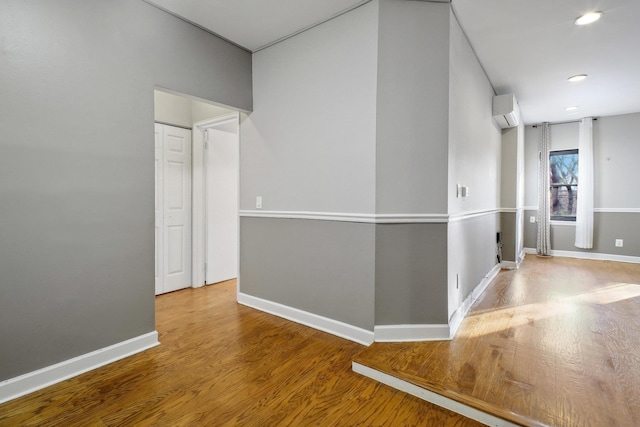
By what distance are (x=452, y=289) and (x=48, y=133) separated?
303 centimetres

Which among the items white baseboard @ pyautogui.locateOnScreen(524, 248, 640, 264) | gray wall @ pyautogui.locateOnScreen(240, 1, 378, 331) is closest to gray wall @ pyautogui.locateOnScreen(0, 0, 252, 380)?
gray wall @ pyautogui.locateOnScreen(240, 1, 378, 331)

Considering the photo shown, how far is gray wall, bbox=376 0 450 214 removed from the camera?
231cm

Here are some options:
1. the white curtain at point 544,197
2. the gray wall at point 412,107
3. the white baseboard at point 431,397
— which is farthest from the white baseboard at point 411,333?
the white curtain at point 544,197

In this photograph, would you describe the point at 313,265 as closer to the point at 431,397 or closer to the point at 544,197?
the point at 431,397

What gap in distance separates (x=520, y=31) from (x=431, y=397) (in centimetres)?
307

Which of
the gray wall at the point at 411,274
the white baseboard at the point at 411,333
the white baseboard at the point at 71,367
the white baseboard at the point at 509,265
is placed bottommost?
the white baseboard at the point at 71,367

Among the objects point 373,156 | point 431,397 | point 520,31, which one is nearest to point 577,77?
point 520,31

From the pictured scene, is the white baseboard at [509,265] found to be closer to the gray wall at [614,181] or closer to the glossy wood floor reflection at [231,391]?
the gray wall at [614,181]

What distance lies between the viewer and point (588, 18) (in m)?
2.58

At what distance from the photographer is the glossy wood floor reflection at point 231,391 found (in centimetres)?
162

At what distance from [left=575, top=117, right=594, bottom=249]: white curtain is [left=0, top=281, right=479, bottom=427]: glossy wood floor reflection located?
571 cm

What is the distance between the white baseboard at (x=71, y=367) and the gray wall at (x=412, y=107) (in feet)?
6.86

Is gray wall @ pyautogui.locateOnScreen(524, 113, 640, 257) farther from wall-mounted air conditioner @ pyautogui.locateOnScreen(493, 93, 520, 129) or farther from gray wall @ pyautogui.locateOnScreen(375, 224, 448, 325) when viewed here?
gray wall @ pyautogui.locateOnScreen(375, 224, 448, 325)

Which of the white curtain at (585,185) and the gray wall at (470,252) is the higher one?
the white curtain at (585,185)
